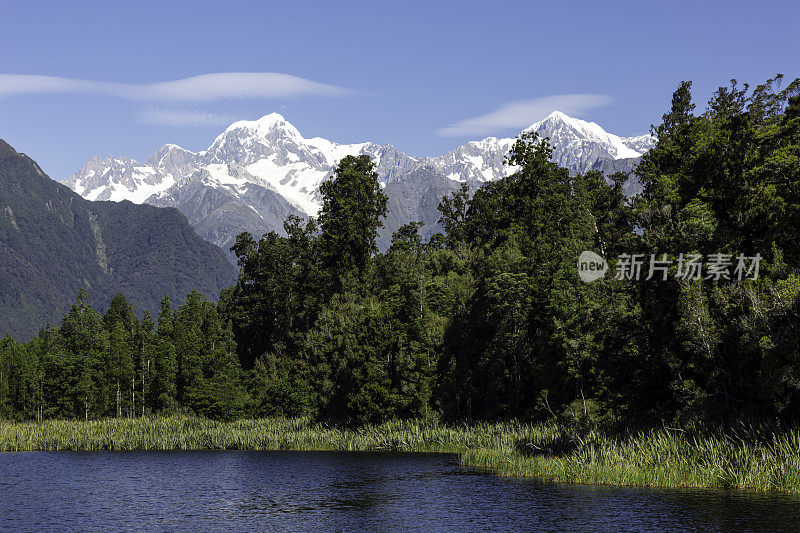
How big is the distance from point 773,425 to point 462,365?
4351 cm

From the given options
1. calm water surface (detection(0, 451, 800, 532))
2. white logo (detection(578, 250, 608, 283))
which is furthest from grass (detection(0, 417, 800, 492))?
white logo (detection(578, 250, 608, 283))

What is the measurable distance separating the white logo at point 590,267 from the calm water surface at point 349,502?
19716mm

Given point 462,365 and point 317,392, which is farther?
point 317,392

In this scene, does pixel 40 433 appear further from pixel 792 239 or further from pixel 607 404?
pixel 792 239

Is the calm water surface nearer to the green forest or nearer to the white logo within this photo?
the green forest

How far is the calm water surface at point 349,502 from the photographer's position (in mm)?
37500

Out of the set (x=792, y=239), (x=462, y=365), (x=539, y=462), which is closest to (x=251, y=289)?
(x=462, y=365)

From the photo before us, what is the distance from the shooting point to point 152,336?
142 metres

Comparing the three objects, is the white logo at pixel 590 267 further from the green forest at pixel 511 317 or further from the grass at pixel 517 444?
the grass at pixel 517 444

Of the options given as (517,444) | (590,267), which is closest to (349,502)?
(517,444)

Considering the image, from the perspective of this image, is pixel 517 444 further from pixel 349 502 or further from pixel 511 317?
pixel 349 502

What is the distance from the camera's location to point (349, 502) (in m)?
46.6

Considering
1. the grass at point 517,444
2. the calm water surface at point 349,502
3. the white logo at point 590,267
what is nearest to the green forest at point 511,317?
the white logo at point 590,267

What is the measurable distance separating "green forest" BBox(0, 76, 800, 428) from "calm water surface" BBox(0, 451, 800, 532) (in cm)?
1013
